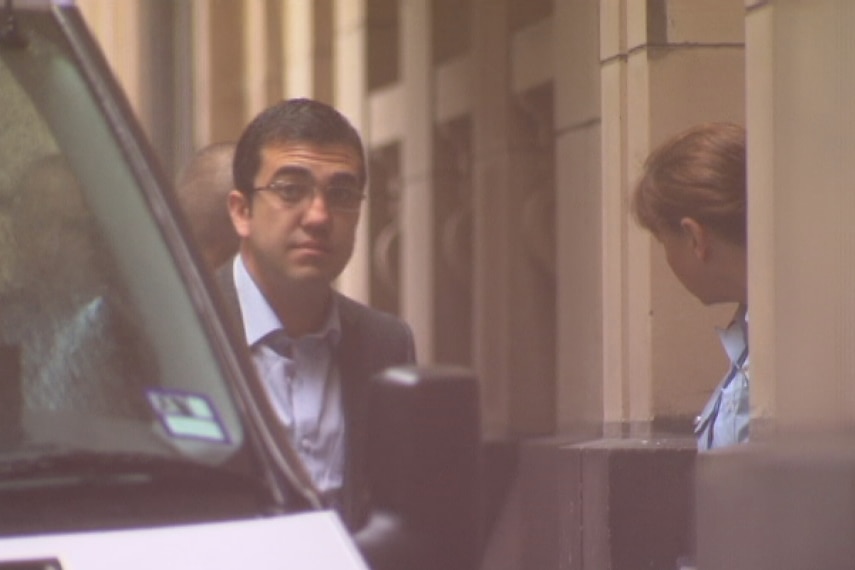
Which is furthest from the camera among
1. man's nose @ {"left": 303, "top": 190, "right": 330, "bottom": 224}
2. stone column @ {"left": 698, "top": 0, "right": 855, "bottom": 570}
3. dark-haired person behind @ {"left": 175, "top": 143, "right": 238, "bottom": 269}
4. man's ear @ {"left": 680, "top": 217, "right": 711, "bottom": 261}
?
stone column @ {"left": 698, "top": 0, "right": 855, "bottom": 570}

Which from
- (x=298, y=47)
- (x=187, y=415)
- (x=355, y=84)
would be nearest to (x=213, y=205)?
(x=187, y=415)

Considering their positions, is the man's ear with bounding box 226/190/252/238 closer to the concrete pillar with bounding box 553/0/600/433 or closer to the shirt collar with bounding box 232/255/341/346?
the shirt collar with bounding box 232/255/341/346

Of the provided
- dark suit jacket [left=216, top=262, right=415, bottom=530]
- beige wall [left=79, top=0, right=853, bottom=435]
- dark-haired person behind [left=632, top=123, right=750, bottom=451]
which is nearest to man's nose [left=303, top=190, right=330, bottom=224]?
dark suit jacket [left=216, top=262, right=415, bottom=530]

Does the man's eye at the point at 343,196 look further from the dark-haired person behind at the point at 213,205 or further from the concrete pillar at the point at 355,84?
the concrete pillar at the point at 355,84

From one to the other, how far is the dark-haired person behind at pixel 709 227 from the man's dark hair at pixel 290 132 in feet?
3.20

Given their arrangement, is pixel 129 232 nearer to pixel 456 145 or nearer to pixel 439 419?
pixel 439 419

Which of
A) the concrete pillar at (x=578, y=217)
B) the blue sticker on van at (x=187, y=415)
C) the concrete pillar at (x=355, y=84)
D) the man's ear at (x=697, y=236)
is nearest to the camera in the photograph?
the blue sticker on van at (x=187, y=415)

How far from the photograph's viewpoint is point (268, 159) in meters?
6.10

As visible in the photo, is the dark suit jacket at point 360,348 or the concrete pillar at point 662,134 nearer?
the dark suit jacket at point 360,348

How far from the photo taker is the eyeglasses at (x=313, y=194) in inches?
236

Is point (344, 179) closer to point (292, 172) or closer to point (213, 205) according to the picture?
point (292, 172)

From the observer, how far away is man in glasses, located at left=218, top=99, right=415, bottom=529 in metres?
5.55

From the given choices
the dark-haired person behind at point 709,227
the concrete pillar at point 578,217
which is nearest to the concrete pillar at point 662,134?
the concrete pillar at point 578,217

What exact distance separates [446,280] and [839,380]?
25.4 feet
